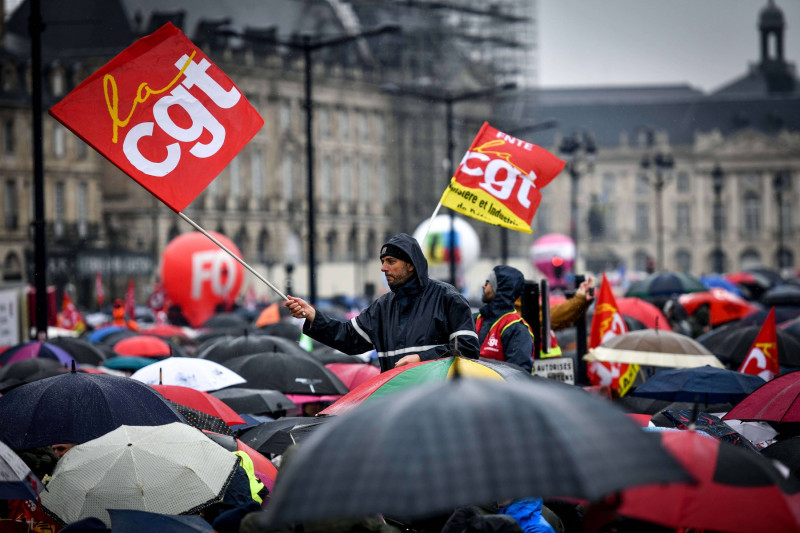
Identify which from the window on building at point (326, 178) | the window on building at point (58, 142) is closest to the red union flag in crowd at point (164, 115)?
the window on building at point (58, 142)

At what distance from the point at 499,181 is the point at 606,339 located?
215 cm

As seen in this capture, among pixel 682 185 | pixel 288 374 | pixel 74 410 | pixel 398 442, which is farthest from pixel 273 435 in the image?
pixel 682 185

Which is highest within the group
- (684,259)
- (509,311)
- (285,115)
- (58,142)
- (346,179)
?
Answer: (285,115)

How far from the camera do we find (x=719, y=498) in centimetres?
418

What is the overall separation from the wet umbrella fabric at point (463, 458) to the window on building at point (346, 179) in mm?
69039

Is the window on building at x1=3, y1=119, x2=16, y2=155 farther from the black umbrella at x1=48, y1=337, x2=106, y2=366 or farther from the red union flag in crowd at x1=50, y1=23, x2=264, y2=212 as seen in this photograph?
the red union flag in crowd at x1=50, y1=23, x2=264, y2=212

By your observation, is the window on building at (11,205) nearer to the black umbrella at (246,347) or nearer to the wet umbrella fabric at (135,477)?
the black umbrella at (246,347)

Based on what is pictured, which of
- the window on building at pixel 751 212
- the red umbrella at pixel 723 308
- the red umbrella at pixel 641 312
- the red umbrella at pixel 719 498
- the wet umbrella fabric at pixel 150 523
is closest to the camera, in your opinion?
the red umbrella at pixel 719 498

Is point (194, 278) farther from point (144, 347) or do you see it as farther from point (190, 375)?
point (190, 375)

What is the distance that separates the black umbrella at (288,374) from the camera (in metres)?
9.71

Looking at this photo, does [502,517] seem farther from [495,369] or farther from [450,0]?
[450,0]

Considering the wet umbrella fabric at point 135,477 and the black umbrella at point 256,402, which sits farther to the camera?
the black umbrella at point 256,402

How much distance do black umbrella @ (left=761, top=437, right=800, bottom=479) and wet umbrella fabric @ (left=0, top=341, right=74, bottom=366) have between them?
6.89 meters

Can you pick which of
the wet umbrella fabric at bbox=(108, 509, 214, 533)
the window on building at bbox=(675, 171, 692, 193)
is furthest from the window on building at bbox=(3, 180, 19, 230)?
the window on building at bbox=(675, 171, 692, 193)
